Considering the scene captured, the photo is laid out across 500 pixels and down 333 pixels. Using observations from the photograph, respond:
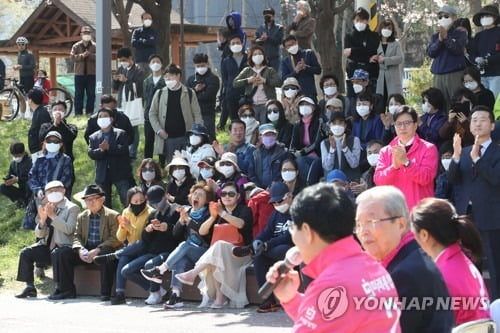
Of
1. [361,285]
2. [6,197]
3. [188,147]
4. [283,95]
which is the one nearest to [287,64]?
[283,95]

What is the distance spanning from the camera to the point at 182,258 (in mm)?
11797

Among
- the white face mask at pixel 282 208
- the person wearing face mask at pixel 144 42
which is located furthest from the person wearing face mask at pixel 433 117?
the person wearing face mask at pixel 144 42

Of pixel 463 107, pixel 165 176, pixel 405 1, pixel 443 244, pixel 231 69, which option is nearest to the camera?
pixel 443 244

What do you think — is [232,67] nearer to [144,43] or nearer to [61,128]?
[144,43]

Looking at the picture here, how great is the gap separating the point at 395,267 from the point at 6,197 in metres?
13.2

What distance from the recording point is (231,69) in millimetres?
16688

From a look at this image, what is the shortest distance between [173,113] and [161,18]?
7417mm

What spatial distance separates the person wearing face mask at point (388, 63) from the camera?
14.9 meters

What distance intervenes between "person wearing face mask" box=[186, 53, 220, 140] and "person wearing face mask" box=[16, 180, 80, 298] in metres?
3.44

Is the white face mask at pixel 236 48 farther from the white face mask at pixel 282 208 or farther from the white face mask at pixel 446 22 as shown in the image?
the white face mask at pixel 282 208

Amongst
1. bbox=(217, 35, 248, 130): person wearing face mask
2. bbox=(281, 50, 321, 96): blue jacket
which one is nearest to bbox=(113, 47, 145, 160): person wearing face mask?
bbox=(217, 35, 248, 130): person wearing face mask

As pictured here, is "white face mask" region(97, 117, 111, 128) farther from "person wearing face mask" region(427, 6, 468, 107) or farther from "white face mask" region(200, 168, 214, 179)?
"person wearing face mask" region(427, 6, 468, 107)

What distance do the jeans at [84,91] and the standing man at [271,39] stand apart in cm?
508

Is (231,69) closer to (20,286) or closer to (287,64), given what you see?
(287,64)
